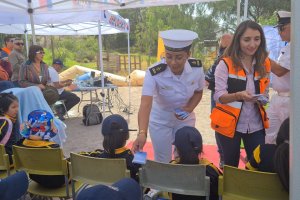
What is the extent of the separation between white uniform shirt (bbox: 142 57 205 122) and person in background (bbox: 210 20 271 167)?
0.22 m

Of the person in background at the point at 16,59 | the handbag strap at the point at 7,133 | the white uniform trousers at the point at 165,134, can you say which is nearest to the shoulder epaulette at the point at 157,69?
the white uniform trousers at the point at 165,134

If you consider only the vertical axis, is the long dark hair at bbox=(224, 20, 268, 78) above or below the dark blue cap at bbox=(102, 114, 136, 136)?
above

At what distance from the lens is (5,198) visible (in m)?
1.59

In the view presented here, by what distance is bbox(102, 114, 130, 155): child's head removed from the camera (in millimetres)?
2201

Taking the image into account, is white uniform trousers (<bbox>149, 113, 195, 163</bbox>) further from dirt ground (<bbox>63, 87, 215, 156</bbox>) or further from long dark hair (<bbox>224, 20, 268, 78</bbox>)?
dirt ground (<bbox>63, 87, 215, 156</bbox>)

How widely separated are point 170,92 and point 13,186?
3.99ft

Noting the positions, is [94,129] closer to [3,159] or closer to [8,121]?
[8,121]

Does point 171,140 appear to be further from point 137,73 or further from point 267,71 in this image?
point 137,73

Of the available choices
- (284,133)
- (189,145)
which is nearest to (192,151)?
(189,145)

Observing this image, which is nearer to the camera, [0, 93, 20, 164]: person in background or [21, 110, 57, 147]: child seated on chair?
[21, 110, 57, 147]: child seated on chair

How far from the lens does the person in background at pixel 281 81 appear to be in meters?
2.51

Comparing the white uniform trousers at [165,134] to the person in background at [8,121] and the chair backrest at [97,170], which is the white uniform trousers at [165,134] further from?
the person in background at [8,121]

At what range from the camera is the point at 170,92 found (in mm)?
2447

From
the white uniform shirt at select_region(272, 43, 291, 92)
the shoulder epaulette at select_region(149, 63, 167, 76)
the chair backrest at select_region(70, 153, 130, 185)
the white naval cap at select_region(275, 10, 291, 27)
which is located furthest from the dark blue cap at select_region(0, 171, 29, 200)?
the white naval cap at select_region(275, 10, 291, 27)
